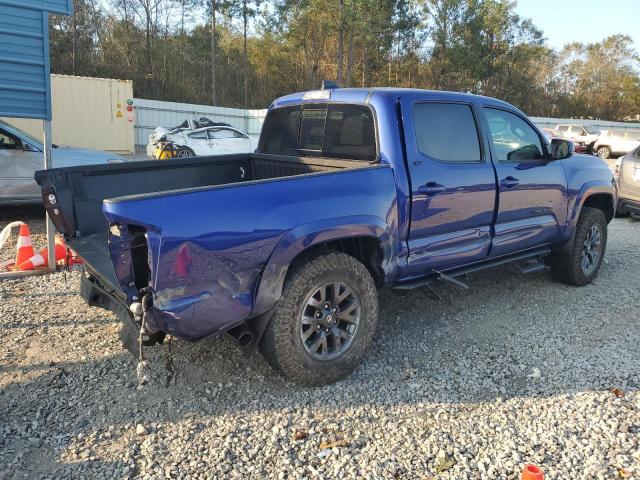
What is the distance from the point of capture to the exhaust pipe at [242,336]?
10.5 feet

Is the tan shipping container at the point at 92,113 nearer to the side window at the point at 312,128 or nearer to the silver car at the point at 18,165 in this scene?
the silver car at the point at 18,165

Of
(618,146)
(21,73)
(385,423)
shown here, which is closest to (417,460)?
(385,423)

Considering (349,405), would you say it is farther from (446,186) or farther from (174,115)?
(174,115)

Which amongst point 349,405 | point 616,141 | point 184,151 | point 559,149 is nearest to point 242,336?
point 349,405

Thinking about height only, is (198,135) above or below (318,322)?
above

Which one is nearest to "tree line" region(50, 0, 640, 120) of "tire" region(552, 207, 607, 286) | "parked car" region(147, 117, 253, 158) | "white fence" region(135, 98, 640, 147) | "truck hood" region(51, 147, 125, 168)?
"white fence" region(135, 98, 640, 147)

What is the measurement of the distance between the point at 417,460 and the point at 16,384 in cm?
258

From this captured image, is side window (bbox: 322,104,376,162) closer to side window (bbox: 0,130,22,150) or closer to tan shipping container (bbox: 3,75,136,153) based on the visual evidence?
side window (bbox: 0,130,22,150)

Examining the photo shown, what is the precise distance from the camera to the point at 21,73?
5.36 meters

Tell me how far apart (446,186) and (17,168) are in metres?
7.08

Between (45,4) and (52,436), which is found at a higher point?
(45,4)

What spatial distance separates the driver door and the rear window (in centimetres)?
505

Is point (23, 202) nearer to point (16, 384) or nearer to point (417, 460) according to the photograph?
point (16, 384)

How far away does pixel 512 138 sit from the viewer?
4793mm
